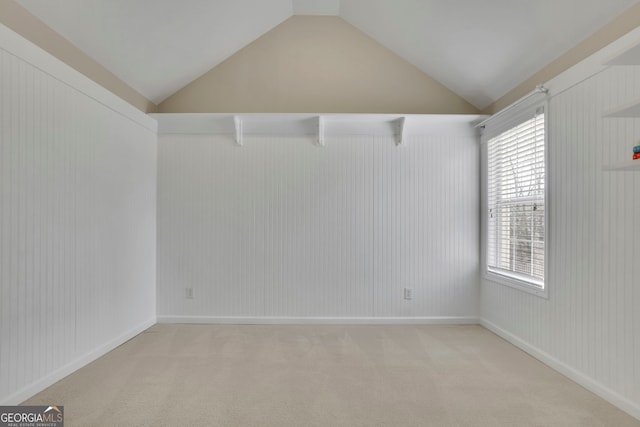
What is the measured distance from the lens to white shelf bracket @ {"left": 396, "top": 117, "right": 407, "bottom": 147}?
3.82 m

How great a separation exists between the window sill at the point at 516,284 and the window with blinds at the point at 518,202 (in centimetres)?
3

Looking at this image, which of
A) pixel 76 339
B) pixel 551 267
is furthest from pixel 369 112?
pixel 76 339

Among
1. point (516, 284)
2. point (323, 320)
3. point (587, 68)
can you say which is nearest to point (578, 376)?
point (516, 284)

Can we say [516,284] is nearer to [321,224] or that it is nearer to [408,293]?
[408,293]

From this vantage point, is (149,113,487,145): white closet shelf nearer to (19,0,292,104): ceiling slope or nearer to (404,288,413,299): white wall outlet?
(19,0,292,104): ceiling slope

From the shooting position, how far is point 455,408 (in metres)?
2.15

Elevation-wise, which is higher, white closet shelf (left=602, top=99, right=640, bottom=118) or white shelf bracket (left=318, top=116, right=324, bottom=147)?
white shelf bracket (left=318, top=116, right=324, bottom=147)

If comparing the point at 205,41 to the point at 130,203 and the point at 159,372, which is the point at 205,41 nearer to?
the point at 130,203

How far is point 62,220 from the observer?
2557 mm

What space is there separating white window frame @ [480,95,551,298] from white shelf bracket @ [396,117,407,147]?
0.89 m

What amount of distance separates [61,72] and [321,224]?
8.83 feet

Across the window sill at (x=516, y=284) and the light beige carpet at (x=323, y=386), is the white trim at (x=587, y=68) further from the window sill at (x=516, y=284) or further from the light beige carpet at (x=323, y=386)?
the light beige carpet at (x=323, y=386)

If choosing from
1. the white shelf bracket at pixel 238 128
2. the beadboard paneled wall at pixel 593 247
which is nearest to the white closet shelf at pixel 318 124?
the white shelf bracket at pixel 238 128

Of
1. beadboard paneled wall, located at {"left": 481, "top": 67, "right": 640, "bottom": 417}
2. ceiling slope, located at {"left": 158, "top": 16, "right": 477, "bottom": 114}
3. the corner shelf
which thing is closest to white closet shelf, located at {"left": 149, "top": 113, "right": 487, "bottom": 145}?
ceiling slope, located at {"left": 158, "top": 16, "right": 477, "bottom": 114}
